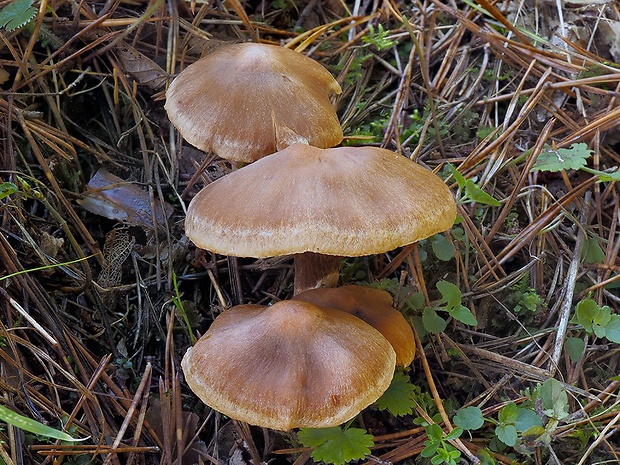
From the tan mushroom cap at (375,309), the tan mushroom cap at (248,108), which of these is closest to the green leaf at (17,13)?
the tan mushroom cap at (248,108)

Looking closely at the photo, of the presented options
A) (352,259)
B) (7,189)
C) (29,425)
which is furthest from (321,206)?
(7,189)

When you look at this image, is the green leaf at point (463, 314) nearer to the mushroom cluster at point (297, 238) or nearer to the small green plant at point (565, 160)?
the mushroom cluster at point (297, 238)

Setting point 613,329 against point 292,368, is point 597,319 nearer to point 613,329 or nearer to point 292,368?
point 613,329

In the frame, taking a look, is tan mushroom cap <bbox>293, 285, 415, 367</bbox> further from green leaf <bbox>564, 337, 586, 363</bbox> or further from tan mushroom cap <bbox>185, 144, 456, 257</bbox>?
green leaf <bbox>564, 337, 586, 363</bbox>

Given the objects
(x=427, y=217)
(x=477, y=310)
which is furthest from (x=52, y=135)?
(x=477, y=310)

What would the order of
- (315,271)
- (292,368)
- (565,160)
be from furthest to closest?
(565,160) → (315,271) → (292,368)

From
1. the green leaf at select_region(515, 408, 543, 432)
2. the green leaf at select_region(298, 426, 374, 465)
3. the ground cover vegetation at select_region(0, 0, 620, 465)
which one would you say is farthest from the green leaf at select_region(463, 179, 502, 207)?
the green leaf at select_region(298, 426, 374, 465)
